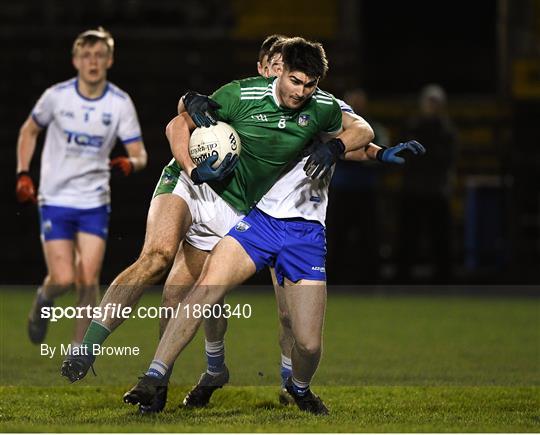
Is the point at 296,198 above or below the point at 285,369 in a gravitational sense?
above

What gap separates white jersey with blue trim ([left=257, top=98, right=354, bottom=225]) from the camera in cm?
807

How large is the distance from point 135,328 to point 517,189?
29.8ft

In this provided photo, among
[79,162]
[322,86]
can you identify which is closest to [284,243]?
[79,162]

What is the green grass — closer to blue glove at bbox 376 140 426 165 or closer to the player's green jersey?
the player's green jersey

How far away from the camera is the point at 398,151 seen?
27.1 ft

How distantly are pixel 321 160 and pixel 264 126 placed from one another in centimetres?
42

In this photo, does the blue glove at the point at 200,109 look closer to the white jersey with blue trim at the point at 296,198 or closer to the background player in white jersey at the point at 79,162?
the white jersey with blue trim at the point at 296,198

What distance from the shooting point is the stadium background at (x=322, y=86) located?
1634 cm

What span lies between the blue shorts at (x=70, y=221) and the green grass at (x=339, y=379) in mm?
897

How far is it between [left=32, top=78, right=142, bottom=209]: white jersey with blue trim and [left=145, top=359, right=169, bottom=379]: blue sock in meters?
3.26

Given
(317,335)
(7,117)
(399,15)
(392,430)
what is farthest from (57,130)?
(399,15)

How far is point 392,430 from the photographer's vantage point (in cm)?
748

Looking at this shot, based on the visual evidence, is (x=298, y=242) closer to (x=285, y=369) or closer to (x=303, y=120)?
(x=303, y=120)

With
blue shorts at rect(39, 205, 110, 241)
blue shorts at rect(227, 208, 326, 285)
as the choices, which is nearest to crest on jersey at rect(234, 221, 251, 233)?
blue shorts at rect(227, 208, 326, 285)
